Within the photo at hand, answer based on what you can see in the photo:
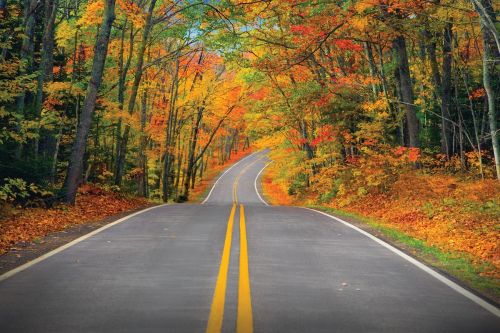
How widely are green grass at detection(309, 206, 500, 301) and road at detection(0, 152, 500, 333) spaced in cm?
47

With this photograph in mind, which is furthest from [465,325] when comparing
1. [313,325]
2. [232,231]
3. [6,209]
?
[6,209]

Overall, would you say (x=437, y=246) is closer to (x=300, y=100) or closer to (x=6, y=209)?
(x=6, y=209)

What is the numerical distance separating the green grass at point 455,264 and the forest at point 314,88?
1.35 feet

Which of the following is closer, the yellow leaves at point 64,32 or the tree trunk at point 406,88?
the tree trunk at point 406,88

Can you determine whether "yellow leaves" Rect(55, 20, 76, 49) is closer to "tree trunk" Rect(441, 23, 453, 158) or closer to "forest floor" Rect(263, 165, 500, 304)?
"forest floor" Rect(263, 165, 500, 304)

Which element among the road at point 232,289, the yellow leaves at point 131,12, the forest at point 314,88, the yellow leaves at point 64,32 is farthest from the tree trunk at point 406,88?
the yellow leaves at point 64,32

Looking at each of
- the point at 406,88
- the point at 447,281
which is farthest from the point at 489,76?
the point at 447,281

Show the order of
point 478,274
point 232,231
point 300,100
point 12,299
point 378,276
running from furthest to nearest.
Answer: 1. point 300,100
2. point 232,231
3. point 478,274
4. point 378,276
5. point 12,299

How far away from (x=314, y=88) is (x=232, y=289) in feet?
56.3

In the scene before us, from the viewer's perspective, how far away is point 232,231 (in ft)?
39.2

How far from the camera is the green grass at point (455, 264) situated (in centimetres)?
746

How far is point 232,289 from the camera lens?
6488 mm

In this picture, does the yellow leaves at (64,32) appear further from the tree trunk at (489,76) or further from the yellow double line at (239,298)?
the tree trunk at (489,76)

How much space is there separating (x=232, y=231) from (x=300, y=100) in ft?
41.7
